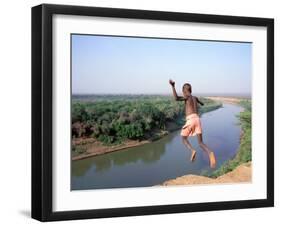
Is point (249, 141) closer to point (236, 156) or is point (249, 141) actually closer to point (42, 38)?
point (236, 156)

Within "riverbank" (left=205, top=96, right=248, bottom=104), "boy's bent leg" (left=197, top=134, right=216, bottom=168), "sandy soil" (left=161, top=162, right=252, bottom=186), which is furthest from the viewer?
"riverbank" (left=205, top=96, right=248, bottom=104)

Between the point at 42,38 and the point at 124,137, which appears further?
the point at 124,137

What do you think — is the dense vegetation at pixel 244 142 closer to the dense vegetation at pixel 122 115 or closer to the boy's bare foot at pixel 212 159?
the boy's bare foot at pixel 212 159

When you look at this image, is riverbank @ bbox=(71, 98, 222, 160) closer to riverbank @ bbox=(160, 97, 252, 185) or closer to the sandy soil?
riverbank @ bbox=(160, 97, 252, 185)

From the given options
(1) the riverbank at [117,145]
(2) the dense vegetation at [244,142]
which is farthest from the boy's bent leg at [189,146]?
(2) the dense vegetation at [244,142]

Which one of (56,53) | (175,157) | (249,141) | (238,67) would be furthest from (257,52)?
(56,53)

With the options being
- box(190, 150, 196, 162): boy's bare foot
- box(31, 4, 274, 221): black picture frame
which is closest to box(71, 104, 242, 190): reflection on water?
box(190, 150, 196, 162): boy's bare foot
